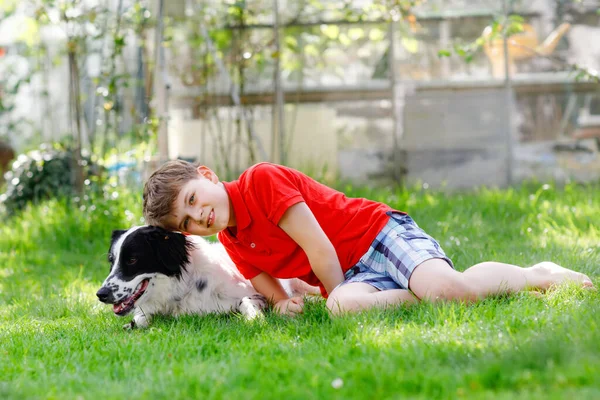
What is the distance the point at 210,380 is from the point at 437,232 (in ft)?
9.16

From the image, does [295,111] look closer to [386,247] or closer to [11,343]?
[386,247]

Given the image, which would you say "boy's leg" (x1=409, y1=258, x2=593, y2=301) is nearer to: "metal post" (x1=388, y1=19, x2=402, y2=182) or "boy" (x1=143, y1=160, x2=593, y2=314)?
"boy" (x1=143, y1=160, x2=593, y2=314)

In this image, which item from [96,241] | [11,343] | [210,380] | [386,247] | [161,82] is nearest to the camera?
[210,380]

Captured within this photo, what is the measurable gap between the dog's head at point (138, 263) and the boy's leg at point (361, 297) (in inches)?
27.8

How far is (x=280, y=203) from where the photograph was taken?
2939mm

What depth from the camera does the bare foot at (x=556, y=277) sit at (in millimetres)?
2928

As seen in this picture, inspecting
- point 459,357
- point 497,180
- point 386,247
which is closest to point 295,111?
point 497,180

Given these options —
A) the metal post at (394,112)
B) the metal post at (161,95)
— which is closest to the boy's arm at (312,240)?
the metal post at (161,95)

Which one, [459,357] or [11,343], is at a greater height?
[459,357]

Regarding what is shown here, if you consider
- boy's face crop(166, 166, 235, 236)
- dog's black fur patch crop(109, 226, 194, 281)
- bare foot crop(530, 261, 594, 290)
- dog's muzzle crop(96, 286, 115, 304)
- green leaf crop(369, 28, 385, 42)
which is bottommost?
dog's muzzle crop(96, 286, 115, 304)

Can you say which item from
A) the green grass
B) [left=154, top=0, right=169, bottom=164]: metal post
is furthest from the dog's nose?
[left=154, top=0, right=169, bottom=164]: metal post

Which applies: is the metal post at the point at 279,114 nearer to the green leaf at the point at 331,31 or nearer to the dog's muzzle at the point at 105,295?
the green leaf at the point at 331,31

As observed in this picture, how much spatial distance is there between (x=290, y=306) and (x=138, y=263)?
65 centimetres

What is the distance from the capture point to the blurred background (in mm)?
6555
